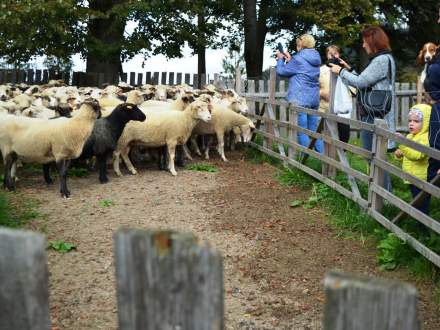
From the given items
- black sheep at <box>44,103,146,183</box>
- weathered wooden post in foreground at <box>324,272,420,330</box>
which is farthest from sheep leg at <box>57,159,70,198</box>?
weathered wooden post in foreground at <box>324,272,420,330</box>

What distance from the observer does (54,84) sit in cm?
1603

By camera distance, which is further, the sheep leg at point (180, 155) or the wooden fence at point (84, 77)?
the wooden fence at point (84, 77)

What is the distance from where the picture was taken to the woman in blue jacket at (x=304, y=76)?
34.1ft

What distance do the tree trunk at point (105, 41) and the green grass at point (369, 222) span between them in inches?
391

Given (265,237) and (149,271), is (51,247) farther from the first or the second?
(149,271)

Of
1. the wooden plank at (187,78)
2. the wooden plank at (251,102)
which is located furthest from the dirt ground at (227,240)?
the wooden plank at (187,78)

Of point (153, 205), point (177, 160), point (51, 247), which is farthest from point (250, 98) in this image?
point (51, 247)

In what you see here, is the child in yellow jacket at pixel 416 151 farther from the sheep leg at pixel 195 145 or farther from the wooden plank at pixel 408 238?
the sheep leg at pixel 195 145

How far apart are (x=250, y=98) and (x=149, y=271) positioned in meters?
11.9

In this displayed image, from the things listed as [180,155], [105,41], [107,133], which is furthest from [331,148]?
[105,41]

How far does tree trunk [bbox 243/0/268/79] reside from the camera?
74.9ft

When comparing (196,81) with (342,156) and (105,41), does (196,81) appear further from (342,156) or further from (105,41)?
(342,156)

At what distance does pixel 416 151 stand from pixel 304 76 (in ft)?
14.8

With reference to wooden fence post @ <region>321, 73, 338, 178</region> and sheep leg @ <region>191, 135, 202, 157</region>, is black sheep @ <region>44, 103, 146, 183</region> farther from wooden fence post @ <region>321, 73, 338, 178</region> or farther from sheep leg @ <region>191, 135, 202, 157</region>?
wooden fence post @ <region>321, 73, 338, 178</region>
